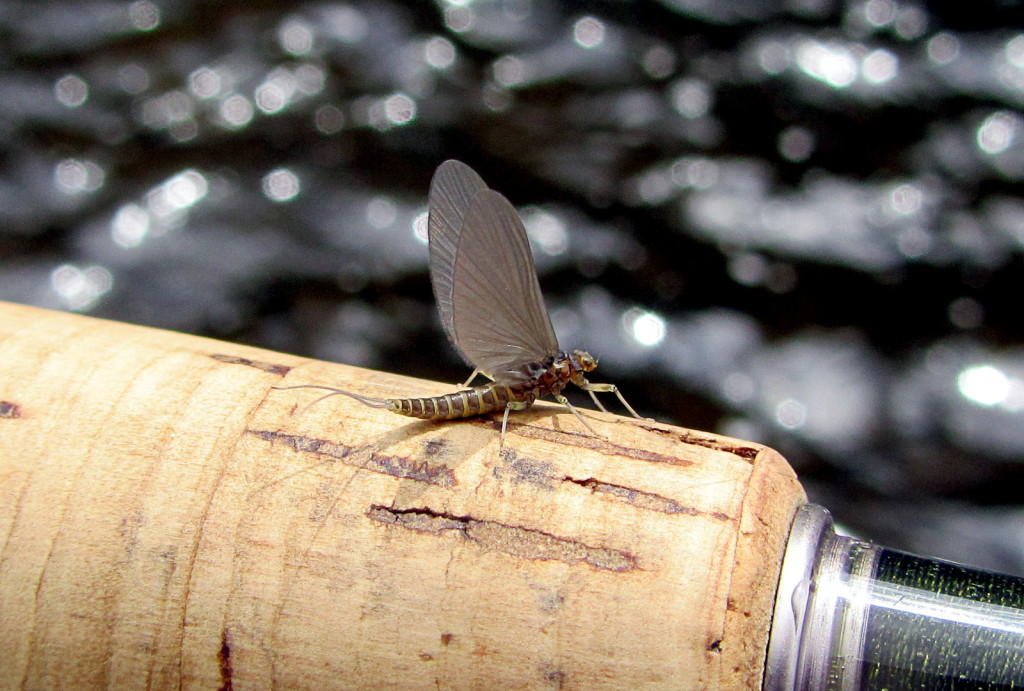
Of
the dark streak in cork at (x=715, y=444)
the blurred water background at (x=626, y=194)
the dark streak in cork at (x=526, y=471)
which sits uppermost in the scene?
the blurred water background at (x=626, y=194)

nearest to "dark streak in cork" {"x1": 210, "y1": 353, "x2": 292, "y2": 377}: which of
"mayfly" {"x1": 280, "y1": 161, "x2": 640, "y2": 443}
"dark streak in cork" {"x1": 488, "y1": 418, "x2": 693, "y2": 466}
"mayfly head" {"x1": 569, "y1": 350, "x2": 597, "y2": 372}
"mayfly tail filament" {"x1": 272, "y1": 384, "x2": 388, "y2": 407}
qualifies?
"mayfly tail filament" {"x1": 272, "y1": 384, "x2": 388, "y2": 407}

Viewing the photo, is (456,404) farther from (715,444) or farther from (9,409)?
(9,409)

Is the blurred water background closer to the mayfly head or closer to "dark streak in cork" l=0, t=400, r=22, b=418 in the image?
the mayfly head

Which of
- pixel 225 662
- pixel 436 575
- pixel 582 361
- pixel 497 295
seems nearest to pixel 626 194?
pixel 582 361

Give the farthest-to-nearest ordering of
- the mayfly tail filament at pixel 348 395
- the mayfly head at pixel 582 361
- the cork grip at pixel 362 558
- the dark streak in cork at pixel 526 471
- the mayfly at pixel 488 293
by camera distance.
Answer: the mayfly head at pixel 582 361 < the mayfly at pixel 488 293 < the mayfly tail filament at pixel 348 395 < the dark streak in cork at pixel 526 471 < the cork grip at pixel 362 558

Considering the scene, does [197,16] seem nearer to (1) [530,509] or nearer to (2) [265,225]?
(2) [265,225]

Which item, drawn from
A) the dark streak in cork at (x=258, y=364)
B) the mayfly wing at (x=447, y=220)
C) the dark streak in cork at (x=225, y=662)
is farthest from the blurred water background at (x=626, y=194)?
the dark streak in cork at (x=225, y=662)

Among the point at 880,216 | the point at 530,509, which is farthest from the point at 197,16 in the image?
the point at 530,509

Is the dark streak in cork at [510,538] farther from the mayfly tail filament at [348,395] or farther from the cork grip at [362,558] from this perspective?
the mayfly tail filament at [348,395]
